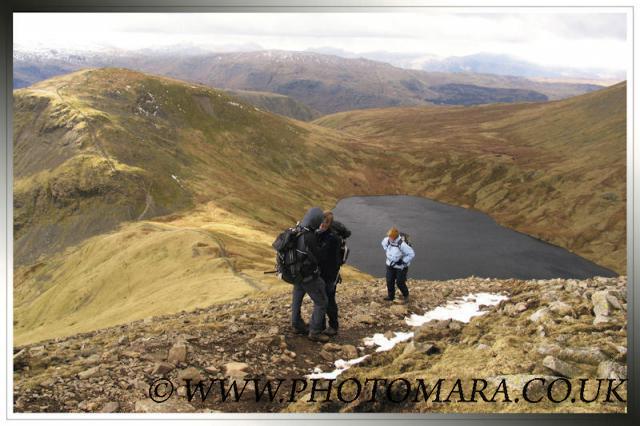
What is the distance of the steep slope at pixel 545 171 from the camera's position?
3671 inches

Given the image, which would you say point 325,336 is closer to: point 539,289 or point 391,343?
point 391,343

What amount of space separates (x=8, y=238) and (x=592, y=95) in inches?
7181

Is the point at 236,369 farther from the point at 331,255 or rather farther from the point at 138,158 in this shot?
the point at 138,158

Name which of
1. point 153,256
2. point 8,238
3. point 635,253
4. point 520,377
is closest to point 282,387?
point 520,377

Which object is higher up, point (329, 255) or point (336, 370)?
point (329, 255)

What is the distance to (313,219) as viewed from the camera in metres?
11.3

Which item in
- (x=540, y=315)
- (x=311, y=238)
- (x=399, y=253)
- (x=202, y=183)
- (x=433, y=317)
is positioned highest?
(x=202, y=183)

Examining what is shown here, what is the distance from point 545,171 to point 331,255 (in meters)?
116

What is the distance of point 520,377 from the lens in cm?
931

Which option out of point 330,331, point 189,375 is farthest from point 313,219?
point 189,375

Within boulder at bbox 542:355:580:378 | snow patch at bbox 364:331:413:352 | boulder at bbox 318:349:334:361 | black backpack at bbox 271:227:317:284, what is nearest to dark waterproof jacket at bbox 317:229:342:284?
black backpack at bbox 271:227:317:284

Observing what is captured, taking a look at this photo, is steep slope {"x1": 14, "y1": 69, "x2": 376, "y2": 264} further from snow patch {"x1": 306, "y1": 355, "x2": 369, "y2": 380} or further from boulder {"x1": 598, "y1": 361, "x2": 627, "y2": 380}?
boulder {"x1": 598, "y1": 361, "x2": 627, "y2": 380}

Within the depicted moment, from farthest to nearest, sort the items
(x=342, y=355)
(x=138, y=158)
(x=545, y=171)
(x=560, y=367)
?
(x=545, y=171) < (x=138, y=158) < (x=342, y=355) < (x=560, y=367)

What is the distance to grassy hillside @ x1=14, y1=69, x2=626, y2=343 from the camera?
35375mm
